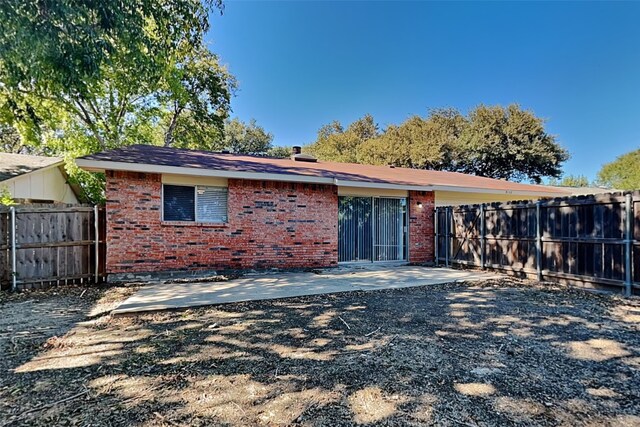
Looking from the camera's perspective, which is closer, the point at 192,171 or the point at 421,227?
the point at 192,171

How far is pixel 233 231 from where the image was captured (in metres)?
8.63

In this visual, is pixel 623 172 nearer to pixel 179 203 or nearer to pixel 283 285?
pixel 283 285

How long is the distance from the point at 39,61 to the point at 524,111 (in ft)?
92.1

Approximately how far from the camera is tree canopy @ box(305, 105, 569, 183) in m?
25.2

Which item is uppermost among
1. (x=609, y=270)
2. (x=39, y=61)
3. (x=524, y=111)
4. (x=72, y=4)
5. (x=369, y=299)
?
(x=524, y=111)

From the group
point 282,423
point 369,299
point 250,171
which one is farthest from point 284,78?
point 282,423

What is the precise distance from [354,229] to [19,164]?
1386 cm

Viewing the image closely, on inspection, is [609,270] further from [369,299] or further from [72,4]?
[72,4]

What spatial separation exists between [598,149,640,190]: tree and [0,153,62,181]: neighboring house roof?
4064 cm

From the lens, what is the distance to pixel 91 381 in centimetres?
291

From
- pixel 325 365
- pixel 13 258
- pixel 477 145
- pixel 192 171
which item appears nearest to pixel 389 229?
pixel 192 171

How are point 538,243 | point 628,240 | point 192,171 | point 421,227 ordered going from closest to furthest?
point 628,240 → point 538,243 → point 192,171 → point 421,227

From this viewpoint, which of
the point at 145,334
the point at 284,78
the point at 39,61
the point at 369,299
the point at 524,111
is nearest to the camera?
the point at 145,334

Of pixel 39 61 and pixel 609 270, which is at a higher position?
pixel 39 61
